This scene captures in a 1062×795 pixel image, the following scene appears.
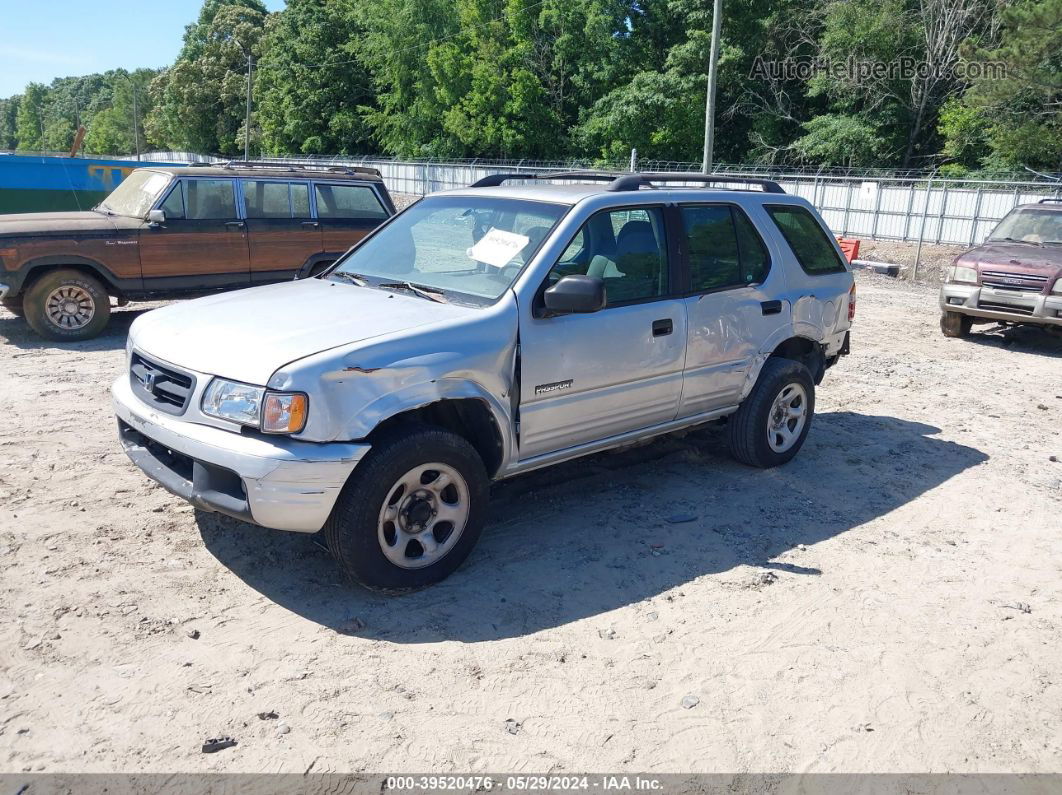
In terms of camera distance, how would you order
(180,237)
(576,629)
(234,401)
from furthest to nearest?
1. (180,237)
2. (576,629)
3. (234,401)

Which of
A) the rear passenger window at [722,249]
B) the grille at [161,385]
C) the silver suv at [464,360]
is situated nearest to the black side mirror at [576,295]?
the silver suv at [464,360]

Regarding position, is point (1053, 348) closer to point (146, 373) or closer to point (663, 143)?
point (146, 373)

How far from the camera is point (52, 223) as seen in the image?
9.18m

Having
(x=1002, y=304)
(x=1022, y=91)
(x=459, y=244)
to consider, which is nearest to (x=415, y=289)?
(x=459, y=244)

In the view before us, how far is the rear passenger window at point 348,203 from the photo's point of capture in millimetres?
10602

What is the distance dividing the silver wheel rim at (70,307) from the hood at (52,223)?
615 mm

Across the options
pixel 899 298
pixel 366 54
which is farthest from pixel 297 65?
pixel 899 298

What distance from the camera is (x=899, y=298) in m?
16.0

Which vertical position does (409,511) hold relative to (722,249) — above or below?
below

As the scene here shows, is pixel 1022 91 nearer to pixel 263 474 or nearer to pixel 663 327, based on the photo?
pixel 663 327

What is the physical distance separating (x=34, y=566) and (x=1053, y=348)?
12018 mm

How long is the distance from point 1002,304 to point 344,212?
27.7 ft

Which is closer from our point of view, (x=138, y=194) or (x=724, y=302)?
(x=724, y=302)

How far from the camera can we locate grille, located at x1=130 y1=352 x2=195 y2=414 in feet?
13.2
